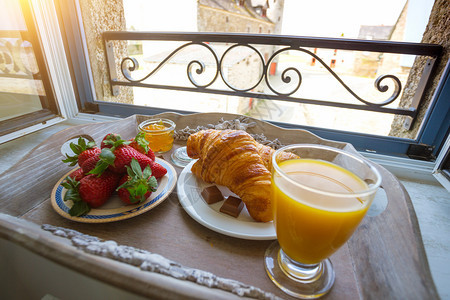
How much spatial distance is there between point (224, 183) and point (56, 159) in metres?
0.49

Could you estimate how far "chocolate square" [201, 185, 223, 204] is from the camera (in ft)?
1.89

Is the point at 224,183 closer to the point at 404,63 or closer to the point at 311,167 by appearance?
the point at 311,167

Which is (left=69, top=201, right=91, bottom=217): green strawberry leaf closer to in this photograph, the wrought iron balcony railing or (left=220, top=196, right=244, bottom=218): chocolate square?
(left=220, top=196, right=244, bottom=218): chocolate square

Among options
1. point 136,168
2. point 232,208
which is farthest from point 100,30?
point 232,208

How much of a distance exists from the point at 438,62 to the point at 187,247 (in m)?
1.17

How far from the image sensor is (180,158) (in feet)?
2.62

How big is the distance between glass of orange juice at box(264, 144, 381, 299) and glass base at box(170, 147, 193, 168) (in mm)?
402

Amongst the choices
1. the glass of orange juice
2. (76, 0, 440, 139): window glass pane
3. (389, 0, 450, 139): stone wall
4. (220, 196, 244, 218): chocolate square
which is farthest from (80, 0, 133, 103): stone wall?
(389, 0, 450, 139): stone wall

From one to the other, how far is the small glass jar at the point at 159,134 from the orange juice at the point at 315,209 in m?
0.49

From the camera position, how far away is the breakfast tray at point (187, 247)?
0.29m

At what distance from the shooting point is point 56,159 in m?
0.69

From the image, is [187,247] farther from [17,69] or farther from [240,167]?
[17,69]

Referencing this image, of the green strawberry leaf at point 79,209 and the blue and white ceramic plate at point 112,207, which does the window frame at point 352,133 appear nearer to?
the blue and white ceramic plate at point 112,207

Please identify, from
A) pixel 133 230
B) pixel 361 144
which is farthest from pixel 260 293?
pixel 361 144
